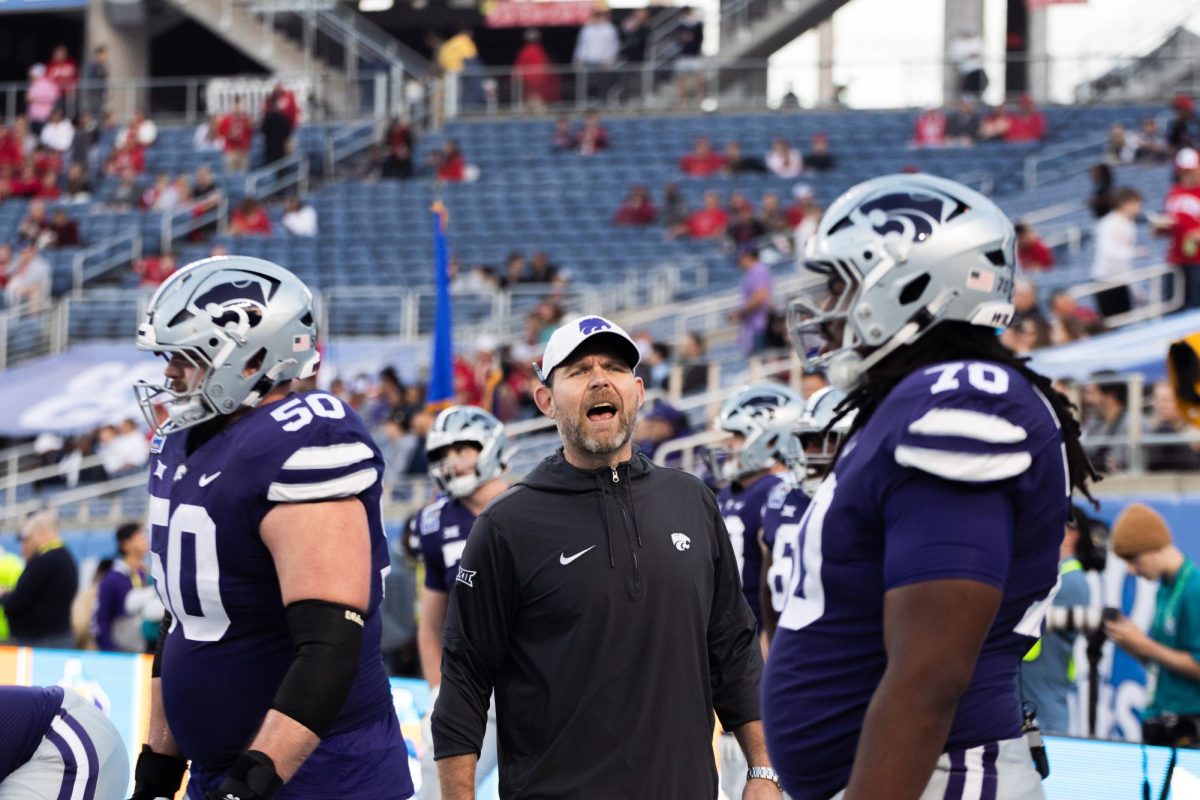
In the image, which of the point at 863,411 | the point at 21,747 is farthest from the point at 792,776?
the point at 21,747

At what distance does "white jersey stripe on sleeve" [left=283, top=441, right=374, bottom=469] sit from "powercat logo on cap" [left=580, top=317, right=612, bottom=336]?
27.2 inches

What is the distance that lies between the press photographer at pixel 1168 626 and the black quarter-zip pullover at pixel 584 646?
106 inches

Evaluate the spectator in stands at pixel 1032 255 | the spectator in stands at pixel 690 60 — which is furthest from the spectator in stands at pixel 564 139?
the spectator in stands at pixel 1032 255

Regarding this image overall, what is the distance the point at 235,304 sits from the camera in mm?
3299

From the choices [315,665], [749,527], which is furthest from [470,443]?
[315,665]

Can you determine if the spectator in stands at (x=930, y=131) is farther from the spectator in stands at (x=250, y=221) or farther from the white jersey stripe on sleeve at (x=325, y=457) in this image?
the white jersey stripe on sleeve at (x=325, y=457)

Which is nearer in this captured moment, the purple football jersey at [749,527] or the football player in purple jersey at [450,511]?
the football player in purple jersey at [450,511]

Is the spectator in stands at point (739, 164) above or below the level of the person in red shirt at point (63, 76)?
below

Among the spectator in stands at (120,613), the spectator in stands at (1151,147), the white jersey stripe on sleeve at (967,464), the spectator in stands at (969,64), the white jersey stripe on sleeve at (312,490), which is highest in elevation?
the spectator in stands at (969,64)

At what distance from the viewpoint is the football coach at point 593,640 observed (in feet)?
11.0

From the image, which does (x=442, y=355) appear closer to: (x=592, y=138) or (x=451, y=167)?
(x=451, y=167)

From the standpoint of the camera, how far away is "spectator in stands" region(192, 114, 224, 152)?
22.1 metres

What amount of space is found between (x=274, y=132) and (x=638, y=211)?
5.32m

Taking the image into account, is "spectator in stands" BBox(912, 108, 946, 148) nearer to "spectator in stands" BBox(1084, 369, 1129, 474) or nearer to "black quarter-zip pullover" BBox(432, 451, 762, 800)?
"spectator in stands" BBox(1084, 369, 1129, 474)
